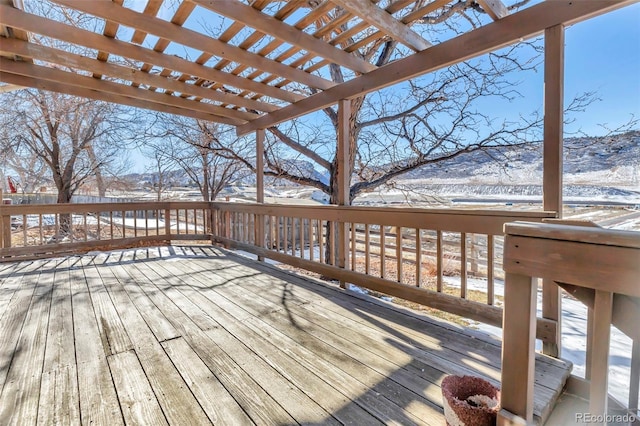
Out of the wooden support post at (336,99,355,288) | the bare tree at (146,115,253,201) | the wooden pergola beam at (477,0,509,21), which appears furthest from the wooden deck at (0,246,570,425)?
the bare tree at (146,115,253,201)

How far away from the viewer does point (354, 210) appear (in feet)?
9.92

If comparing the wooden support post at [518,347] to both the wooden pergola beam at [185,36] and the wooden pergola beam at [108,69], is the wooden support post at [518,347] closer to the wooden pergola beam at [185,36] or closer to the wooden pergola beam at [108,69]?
the wooden pergola beam at [185,36]

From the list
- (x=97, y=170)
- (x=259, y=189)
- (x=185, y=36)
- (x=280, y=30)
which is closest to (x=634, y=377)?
(x=280, y=30)

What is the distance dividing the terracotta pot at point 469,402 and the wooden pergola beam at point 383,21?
219 cm

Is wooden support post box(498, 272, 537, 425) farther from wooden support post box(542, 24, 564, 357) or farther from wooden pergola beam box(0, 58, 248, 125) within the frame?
wooden pergola beam box(0, 58, 248, 125)

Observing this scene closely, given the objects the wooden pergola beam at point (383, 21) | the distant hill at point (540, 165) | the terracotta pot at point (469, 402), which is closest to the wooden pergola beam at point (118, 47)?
the wooden pergola beam at point (383, 21)

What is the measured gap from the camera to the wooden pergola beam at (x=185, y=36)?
212 centimetres

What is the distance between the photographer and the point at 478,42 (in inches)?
85.4

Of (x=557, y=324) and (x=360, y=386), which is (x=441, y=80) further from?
(x=360, y=386)

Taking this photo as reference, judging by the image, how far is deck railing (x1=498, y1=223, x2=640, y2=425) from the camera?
30.8 inches

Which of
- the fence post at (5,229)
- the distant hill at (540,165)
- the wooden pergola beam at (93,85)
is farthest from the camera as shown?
the fence post at (5,229)

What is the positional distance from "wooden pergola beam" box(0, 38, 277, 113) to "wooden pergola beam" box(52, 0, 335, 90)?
0.93m

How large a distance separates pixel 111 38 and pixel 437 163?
4.96 m

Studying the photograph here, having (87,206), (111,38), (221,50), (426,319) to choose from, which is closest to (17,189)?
(87,206)
